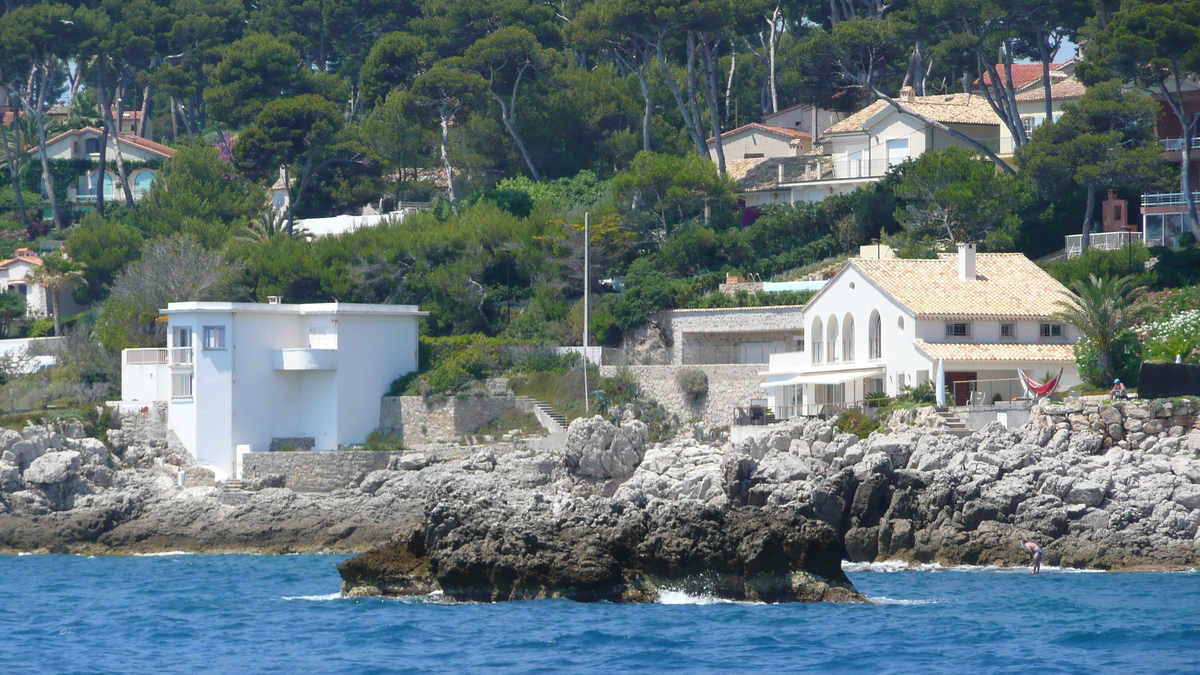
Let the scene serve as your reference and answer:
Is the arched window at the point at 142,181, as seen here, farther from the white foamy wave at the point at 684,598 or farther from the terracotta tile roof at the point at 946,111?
the white foamy wave at the point at 684,598

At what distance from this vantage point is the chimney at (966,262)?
39812 mm

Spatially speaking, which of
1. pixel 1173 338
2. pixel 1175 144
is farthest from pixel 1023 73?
pixel 1173 338

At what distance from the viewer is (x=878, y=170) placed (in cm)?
5444

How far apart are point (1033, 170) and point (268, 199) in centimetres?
2809

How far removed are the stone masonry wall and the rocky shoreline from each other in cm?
201

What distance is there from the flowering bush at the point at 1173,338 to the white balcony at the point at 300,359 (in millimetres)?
21063

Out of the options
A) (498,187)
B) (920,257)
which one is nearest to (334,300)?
(498,187)

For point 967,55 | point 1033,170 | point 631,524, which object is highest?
point 967,55

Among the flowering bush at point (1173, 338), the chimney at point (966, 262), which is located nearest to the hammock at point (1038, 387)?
the flowering bush at point (1173, 338)

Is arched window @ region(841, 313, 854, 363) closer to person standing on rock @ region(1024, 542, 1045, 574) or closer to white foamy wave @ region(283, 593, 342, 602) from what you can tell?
person standing on rock @ region(1024, 542, 1045, 574)

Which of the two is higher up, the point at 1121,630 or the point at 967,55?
the point at 967,55

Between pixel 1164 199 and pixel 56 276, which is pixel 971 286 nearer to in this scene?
pixel 1164 199

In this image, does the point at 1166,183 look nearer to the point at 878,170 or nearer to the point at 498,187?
the point at 878,170

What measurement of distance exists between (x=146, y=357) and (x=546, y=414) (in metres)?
11.5
